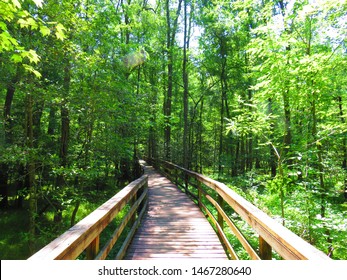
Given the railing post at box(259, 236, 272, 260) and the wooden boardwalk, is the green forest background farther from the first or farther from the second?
the railing post at box(259, 236, 272, 260)

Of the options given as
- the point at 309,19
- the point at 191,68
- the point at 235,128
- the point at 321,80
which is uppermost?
the point at 191,68

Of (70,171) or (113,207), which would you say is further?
(70,171)

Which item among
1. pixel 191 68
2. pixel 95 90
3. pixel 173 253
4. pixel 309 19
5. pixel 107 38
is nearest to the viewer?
pixel 173 253

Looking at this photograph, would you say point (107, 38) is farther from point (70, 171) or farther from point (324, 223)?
point (324, 223)

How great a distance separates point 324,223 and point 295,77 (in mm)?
3113

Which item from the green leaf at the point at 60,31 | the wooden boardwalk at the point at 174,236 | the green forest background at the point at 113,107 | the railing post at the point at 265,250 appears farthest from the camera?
the green forest background at the point at 113,107

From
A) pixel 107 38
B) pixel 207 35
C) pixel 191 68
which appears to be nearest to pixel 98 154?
pixel 107 38

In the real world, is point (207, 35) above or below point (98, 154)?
above

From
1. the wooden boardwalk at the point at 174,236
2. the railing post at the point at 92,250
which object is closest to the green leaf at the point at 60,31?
the railing post at the point at 92,250

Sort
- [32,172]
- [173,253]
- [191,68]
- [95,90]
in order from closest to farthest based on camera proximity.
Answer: [173,253], [32,172], [95,90], [191,68]

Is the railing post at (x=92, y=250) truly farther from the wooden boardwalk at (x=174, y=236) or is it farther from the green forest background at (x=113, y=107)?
the green forest background at (x=113, y=107)

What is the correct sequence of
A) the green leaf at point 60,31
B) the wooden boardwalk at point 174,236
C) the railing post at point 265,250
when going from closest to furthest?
1. the railing post at point 265,250
2. the green leaf at point 60,31
3. the wooden boardwalk at point 174,236

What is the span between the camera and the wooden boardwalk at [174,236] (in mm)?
3843

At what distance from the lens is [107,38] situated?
8898 mm
